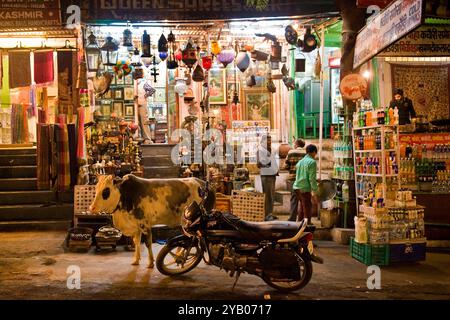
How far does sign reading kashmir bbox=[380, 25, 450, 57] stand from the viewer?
34.7 feet

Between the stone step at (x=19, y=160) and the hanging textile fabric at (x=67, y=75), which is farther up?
the hanging textile fabric at (x=67, y=75)

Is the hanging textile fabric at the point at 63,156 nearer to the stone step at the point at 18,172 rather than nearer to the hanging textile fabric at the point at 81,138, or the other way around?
the hanging textile fabric at the point at 81,138

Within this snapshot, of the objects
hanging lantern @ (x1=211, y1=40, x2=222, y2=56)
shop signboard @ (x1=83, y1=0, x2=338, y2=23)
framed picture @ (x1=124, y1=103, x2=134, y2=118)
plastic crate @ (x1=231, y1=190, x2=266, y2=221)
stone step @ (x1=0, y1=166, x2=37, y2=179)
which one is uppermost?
shop signboard @ (x1=83, y1=0, x2=338, y2=23)

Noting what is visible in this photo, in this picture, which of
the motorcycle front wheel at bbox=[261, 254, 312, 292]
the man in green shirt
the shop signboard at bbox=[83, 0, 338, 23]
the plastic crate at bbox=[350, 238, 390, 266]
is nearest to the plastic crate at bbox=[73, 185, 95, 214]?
the shop signboard at bbox=[83, 0, 338, 23]

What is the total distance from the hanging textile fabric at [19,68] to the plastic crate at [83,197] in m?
4.44

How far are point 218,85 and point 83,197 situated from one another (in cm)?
Answer: 836

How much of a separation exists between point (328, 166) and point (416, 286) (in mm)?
7601

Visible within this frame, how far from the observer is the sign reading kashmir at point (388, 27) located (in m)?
6.35

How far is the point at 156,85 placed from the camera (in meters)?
18.2

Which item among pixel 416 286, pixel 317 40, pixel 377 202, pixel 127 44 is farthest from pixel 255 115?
pixel 416 286

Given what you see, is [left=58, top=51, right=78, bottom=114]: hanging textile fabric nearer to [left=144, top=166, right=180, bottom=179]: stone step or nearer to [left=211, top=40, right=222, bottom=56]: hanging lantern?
[left=144, top=166, right=180, bottom=179]: stone step

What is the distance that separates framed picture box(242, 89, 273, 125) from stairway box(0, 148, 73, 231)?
7.33 metres

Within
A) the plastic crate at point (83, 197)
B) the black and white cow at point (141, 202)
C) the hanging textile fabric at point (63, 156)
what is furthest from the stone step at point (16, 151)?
the black and white cow at point (141, 202)

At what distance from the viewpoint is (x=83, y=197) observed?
1012 centimetres
